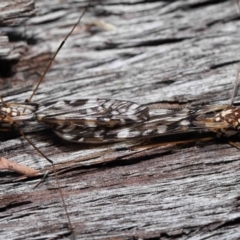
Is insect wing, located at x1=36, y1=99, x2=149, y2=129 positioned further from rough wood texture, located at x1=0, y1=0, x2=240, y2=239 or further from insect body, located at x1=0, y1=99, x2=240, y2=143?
rough wood texture, located at x1=0, y1=0, x2=240, y2=239

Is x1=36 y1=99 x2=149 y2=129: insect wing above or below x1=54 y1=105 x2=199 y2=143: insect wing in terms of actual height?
above

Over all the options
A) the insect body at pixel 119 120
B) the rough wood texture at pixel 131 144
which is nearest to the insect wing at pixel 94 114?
the insect body at pixel 119 120

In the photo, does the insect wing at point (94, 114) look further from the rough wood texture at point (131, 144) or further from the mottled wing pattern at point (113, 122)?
the rough wood texture at point (131, 144)

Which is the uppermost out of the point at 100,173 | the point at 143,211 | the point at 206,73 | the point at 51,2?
the point at 51,2

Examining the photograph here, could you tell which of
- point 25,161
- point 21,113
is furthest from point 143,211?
point 21,113

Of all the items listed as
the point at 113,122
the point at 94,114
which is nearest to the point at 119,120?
the point at 113,122

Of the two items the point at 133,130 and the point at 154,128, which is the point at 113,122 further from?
the point at 154,128

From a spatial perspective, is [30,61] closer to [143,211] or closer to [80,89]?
[80,89]

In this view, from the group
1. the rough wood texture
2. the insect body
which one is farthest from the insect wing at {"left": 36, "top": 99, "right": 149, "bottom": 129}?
the rough wood texture

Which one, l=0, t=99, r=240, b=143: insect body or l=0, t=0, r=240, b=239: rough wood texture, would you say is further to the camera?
l=0, t=99, r=240, b=143: insect body
